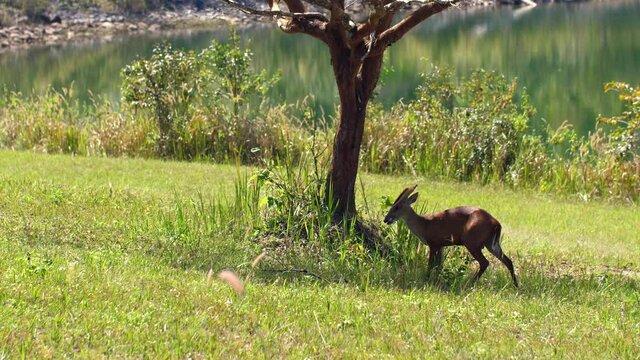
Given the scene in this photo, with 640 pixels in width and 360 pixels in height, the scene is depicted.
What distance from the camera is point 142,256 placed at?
7.73 meters

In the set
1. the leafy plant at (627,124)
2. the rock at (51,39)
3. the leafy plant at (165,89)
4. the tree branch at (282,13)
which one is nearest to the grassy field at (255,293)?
the tree branch at (282,13)

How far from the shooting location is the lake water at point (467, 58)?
79.5ft

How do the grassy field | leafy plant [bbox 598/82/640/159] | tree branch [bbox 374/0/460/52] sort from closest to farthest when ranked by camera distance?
the grassy field → tree branch [bbox 374/0/460/52] → leafy plant [bbox 598/82/640/159]

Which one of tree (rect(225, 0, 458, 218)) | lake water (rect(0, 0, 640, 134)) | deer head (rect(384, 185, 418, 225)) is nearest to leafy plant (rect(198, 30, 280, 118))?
lake water (rect(0, 0, 640, 134))

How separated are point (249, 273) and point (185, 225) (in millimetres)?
1490

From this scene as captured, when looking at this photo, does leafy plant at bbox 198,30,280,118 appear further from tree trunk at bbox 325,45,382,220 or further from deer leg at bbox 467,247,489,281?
deer leg at bbox 467,247,489,281

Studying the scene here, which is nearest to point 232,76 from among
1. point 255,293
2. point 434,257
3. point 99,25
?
point 434,257

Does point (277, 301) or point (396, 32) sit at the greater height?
point (396, 32)

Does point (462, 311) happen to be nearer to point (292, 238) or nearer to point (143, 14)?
point (292, 238)

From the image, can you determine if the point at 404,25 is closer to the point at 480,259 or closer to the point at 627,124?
the point at 480,259

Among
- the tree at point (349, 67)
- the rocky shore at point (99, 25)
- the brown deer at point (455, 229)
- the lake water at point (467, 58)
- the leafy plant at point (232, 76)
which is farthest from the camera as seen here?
the rocky shore at point (99, 25)

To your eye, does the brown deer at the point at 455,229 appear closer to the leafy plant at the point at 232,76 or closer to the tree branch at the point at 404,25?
the tree branch at the point at 404,25

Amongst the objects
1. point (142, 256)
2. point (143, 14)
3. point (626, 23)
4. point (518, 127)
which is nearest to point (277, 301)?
point (142, 256)

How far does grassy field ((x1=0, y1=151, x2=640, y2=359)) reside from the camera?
17.9 feet
